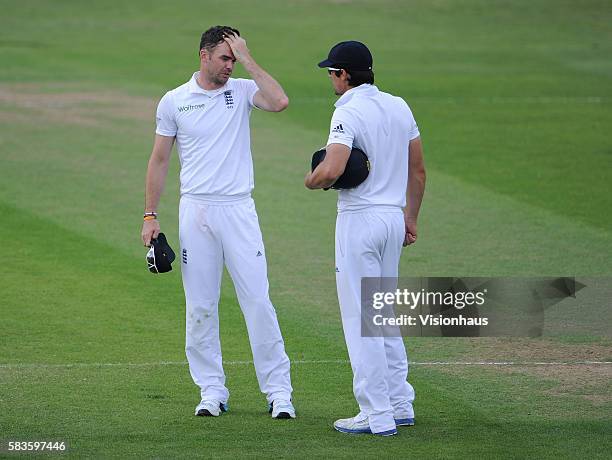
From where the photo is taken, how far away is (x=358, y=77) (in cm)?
712

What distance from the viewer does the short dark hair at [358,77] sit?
7.10 m

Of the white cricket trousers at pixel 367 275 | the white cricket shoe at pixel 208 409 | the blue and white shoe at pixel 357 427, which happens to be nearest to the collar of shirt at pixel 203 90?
the white cricket trousers at pixel 367 275

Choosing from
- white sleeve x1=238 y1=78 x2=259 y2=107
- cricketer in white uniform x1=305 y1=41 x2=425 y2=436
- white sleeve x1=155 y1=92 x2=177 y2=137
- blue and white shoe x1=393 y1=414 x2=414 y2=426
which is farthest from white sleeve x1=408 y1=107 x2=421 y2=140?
blue and white shoe x1=393 y1=414 x2=414 y2=426

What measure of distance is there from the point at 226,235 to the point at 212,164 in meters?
0.44

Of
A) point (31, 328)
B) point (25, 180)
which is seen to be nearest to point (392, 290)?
point (31, 328)

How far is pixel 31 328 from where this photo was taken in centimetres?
974

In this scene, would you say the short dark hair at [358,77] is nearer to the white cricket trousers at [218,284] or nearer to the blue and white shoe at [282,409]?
the white cricket trousers at [218,284]

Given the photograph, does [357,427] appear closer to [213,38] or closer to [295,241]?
[213,38]

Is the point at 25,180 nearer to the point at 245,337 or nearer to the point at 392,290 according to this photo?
the point at 245,337

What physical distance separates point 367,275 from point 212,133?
135 centimetres

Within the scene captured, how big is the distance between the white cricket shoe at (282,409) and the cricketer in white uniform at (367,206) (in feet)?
1.23

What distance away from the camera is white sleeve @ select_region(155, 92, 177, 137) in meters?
7.73

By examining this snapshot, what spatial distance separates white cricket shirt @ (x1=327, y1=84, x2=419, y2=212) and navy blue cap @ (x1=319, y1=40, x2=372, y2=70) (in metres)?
0.14

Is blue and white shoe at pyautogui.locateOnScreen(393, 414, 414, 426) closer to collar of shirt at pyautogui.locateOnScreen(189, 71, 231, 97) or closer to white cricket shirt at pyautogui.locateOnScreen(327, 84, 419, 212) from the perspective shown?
white cricket shirt at pyautogui.locateOnScreen(327, 84, 419, 212)
